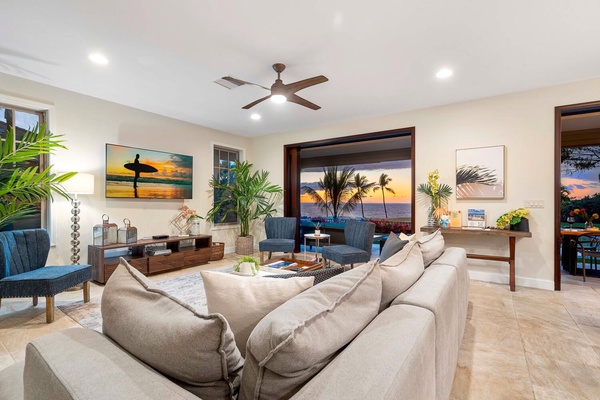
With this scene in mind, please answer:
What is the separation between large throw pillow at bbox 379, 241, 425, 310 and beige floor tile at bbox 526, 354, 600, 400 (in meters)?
1.14

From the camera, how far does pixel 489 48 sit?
2773 mm

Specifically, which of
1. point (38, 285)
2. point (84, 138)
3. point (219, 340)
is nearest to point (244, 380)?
point (219, 340)

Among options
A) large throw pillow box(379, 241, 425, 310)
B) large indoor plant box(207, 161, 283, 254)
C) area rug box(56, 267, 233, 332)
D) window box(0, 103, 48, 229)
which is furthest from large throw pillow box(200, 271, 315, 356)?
large indoor plant box(207, 161, 283, 254)

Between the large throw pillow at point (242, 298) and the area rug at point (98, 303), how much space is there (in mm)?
1438

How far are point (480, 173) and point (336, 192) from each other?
3.99 meters

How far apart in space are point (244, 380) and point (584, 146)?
7.54 metres

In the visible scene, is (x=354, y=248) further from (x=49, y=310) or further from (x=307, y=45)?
(x=49, y=310)

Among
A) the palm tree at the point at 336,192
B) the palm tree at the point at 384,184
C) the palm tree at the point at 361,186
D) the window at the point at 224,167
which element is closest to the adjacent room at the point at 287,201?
the window at the point at 224,167

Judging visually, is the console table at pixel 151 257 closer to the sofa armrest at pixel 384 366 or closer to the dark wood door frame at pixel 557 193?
the sofa armrest at pixel 384 366

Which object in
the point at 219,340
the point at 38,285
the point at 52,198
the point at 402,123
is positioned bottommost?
the point at 38,285

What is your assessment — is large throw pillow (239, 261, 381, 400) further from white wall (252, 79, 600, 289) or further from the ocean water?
the ocean water

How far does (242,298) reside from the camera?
931 mm

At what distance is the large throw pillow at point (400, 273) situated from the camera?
1.26 metres

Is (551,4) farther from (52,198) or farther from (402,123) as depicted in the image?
(52,198)
